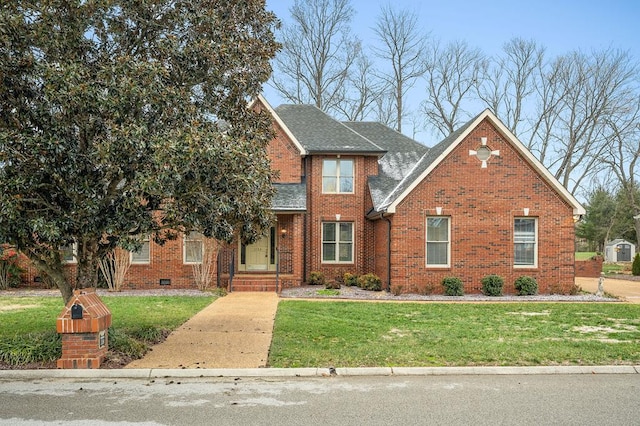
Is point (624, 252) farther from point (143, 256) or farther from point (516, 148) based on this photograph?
point (143, 256)

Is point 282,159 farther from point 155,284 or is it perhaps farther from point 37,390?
point 37,390

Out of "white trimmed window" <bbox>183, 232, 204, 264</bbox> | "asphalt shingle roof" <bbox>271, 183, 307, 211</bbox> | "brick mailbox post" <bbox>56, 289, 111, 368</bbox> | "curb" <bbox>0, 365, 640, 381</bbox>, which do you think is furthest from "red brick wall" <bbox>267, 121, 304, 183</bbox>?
"curb" <bbox>0, 365, 640, 381</bbox>

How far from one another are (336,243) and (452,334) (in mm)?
10380

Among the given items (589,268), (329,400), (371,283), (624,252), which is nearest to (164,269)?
(371,283)

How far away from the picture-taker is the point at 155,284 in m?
18.0

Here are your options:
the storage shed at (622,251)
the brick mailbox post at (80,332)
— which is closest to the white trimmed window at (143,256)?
the brick mailbox post at (80,332)

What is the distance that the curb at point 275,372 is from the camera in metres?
7.11

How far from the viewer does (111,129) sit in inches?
278

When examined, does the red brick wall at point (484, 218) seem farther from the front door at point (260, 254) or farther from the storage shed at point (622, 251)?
the storage shed at point (622, 251)

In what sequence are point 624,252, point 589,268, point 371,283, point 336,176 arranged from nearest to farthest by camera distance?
point 371,283, point 336,176, point 589,268, point 624,252

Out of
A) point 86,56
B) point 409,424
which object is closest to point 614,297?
point 409,424

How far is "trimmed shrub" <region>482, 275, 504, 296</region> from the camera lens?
16.3 meters

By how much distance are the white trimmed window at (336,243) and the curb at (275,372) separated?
41.3ft

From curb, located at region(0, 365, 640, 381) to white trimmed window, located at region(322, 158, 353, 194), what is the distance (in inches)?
518
